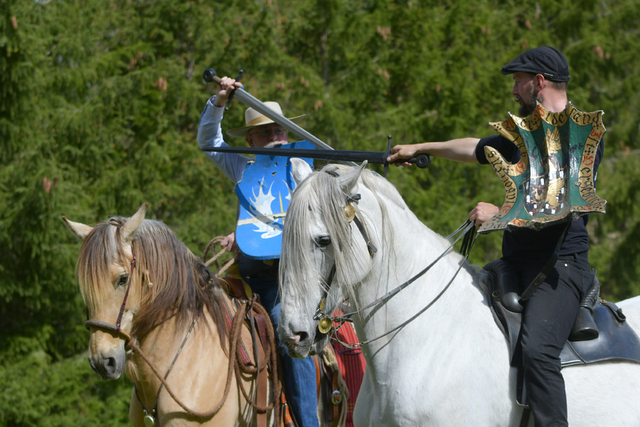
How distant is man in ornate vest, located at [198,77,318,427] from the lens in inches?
145

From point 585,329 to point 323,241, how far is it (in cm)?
129

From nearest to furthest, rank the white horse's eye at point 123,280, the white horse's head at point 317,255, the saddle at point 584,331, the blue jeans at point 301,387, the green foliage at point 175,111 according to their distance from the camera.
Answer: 1. the white horse's head at point 317,255
2. the saddle at point 584,331
3. the white horse's eye at point 123,280
4. the blue jeans at point 301,387
5. the green foliage at point 175,111

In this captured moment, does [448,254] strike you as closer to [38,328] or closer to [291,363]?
[291,363]

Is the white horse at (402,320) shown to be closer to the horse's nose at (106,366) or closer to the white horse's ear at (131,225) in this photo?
the white horse's ear at (131,225)

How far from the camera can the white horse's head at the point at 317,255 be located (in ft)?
8.15

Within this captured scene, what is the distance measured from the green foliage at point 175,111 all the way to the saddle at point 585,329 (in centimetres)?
466

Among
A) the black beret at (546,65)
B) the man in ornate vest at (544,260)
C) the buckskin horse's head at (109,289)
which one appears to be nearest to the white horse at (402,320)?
the man in ornate vest at (544,260)

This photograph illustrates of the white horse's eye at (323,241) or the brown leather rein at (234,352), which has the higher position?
the white horse's eye at (323,241)

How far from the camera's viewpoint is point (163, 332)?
136 inches

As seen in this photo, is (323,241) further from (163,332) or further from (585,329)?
(163,332)

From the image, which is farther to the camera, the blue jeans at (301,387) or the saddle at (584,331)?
the blue jeans at (301,387)

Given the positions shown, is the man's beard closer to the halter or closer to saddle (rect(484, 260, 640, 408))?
saddle (rect(484, 260, 640, 408))

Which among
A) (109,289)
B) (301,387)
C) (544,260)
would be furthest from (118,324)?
(544,260)

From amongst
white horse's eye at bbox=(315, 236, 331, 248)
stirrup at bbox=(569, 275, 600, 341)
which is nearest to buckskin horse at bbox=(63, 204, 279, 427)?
white horse's eye at bbox=(315, 236, 331, 248)
